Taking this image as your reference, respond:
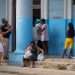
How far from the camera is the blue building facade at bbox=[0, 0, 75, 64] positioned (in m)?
19.2

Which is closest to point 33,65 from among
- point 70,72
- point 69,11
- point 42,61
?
point 42,61

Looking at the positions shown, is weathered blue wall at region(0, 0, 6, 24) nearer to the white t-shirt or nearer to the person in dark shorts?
the person in dark shorts

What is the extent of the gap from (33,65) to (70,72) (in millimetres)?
2089

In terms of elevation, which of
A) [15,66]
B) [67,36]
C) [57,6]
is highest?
[57,6]

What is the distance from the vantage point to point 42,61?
61.2 ft

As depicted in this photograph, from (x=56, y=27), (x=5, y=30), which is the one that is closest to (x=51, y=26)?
(x=56, y=27)

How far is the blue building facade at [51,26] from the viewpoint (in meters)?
19.2

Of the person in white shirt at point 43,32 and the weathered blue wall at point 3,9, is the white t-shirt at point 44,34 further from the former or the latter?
the weathered blue wall at point 3,9

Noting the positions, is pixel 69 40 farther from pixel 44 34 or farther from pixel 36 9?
pixel 36 9

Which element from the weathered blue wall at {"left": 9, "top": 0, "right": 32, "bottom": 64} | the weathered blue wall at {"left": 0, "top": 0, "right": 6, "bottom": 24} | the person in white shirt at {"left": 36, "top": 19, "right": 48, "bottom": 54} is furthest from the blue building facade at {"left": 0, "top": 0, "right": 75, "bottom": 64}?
the weathered blue wall at {"left": 0, "top": 0, "right": 6, "bottom": 24}

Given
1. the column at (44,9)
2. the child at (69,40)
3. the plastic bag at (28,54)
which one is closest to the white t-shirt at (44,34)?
the column at (44,9)

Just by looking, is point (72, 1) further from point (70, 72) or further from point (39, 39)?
point (70, 72)

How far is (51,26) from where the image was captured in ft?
67.1

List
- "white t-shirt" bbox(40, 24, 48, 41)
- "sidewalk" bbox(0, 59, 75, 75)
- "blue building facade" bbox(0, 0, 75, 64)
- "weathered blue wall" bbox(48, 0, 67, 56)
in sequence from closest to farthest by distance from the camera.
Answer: "sidewalk" bbox(0, 59, 75, 75) < "blue building facade" bbox(0, 0, 75, 64) < "white t-shirt" bbox(40, 24, 48, 41) < "weathered blue wall" bbox(48, 0, 67, 56)
